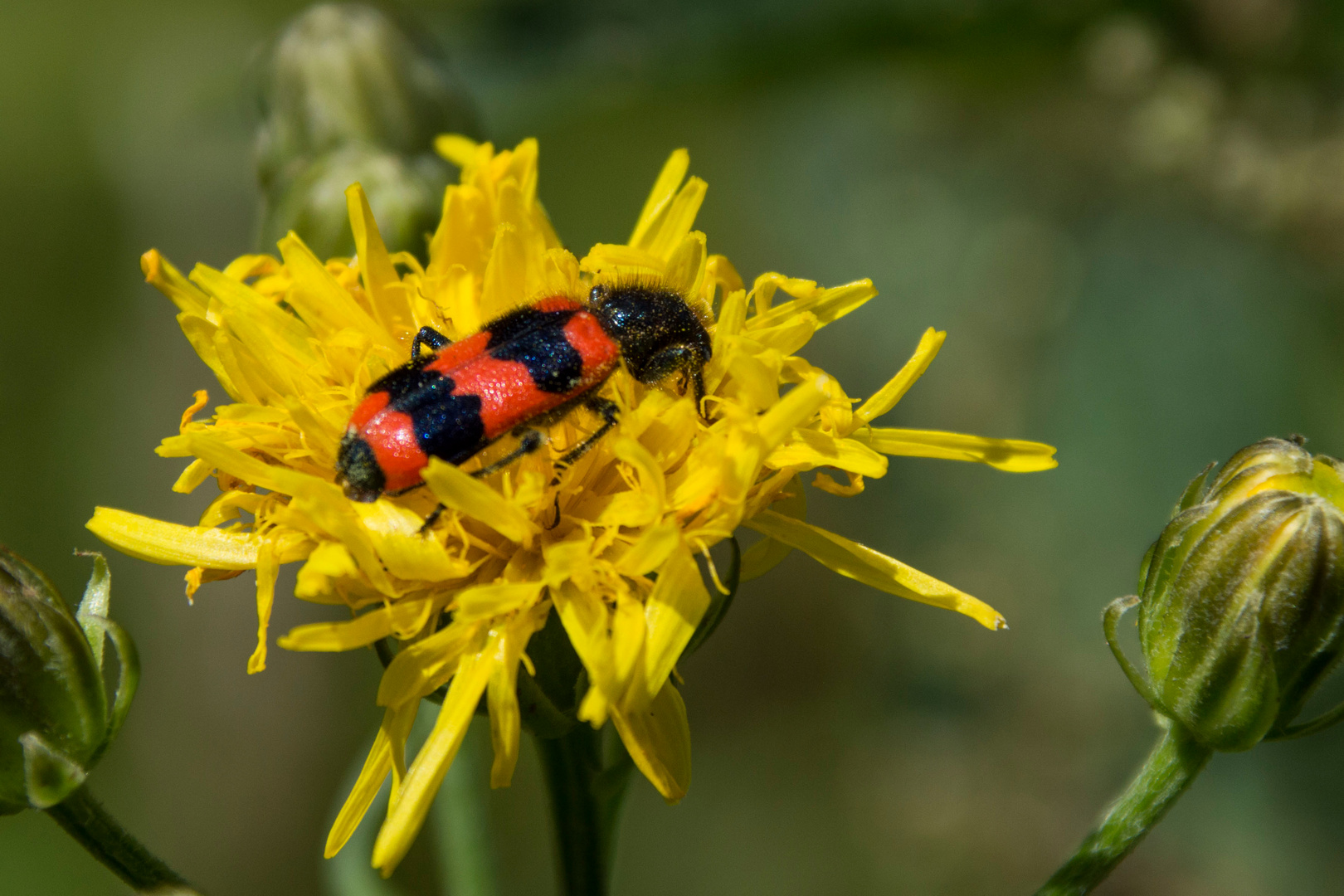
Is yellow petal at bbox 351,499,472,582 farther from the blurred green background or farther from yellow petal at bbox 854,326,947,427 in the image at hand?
the blurred green background

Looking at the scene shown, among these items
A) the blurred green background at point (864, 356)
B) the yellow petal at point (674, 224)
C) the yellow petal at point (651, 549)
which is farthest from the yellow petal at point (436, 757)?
the blurred green background at point (864, 356)

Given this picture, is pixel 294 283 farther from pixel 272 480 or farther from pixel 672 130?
pixel 672 130

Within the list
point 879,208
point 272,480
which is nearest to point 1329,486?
point 272,480

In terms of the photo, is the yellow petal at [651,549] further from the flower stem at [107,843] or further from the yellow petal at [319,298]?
the flower stem at [107,843]

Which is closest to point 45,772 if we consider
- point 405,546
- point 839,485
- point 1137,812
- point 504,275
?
point 405,546

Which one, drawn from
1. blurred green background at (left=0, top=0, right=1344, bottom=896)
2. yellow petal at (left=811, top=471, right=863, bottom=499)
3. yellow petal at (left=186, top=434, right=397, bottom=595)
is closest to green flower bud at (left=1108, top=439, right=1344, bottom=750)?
yellow petal at (left=811, top=471, right=863, bottom=499)
